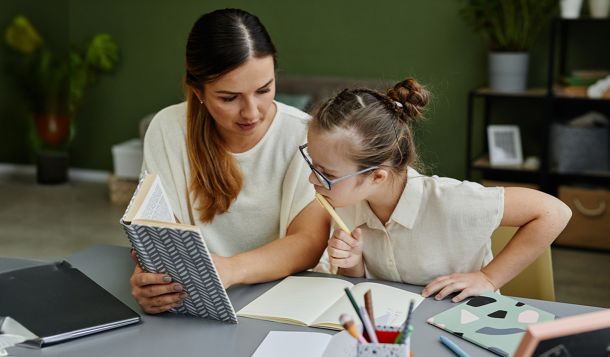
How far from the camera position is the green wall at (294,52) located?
472 cm

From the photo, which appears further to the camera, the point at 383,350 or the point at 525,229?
the point at 525,229

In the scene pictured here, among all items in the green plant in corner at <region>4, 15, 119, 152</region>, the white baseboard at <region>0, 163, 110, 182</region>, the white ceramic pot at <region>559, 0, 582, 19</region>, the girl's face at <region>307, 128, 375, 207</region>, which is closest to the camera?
the girl's face at <region>307, 128, 375, 207</region>

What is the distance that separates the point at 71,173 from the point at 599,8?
142 inches

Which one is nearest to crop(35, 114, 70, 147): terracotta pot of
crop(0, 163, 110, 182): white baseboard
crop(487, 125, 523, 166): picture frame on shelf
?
crop(0, 163, 110, 182): white baseboard

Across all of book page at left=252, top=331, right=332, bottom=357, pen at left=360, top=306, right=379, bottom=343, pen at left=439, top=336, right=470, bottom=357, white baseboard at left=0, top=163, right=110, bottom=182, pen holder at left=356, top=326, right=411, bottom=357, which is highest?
pen at left=360, top=306, right=379, bottom=343

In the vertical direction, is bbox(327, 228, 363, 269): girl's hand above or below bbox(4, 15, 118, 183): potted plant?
above

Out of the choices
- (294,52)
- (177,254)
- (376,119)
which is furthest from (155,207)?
(294,52)

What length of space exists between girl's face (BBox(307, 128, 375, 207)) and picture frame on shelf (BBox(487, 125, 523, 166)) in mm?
2938

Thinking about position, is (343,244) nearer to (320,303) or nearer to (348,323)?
(320,303)

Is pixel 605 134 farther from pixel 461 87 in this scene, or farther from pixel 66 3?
pixel 66 3

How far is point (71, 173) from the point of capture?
229 inches

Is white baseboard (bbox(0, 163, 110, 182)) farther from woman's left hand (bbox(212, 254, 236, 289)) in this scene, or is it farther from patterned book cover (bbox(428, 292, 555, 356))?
patterned book cover (bbox(428, 292, 555, 356))

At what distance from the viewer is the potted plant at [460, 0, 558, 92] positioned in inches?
168

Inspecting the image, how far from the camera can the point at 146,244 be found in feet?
4.78
